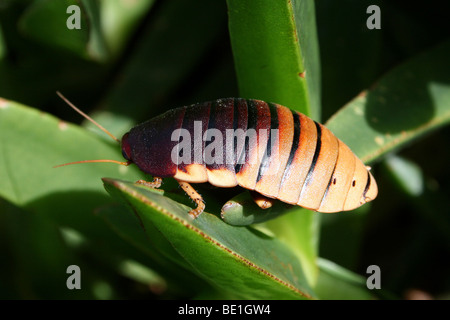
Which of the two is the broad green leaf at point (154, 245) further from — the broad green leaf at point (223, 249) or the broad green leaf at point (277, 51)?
the broad green leaf at point (277, 51)

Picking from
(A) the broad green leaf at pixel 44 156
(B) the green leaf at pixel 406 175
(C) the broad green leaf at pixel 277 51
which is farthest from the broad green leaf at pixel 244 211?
(B) the green leaf at pixel 406 175

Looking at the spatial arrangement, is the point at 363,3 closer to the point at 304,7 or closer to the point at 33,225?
the point at 304,7

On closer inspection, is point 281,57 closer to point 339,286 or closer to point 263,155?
point 263,155

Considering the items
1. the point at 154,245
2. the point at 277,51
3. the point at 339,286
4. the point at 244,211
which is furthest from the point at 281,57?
the point at 339,286

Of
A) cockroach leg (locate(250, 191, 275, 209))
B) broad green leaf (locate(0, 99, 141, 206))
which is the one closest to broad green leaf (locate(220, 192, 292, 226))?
cockroach leg (locate(250, 191, 275, 209))

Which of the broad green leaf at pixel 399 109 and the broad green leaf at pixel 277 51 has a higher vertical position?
the broad green leaf at pixel 277 51
